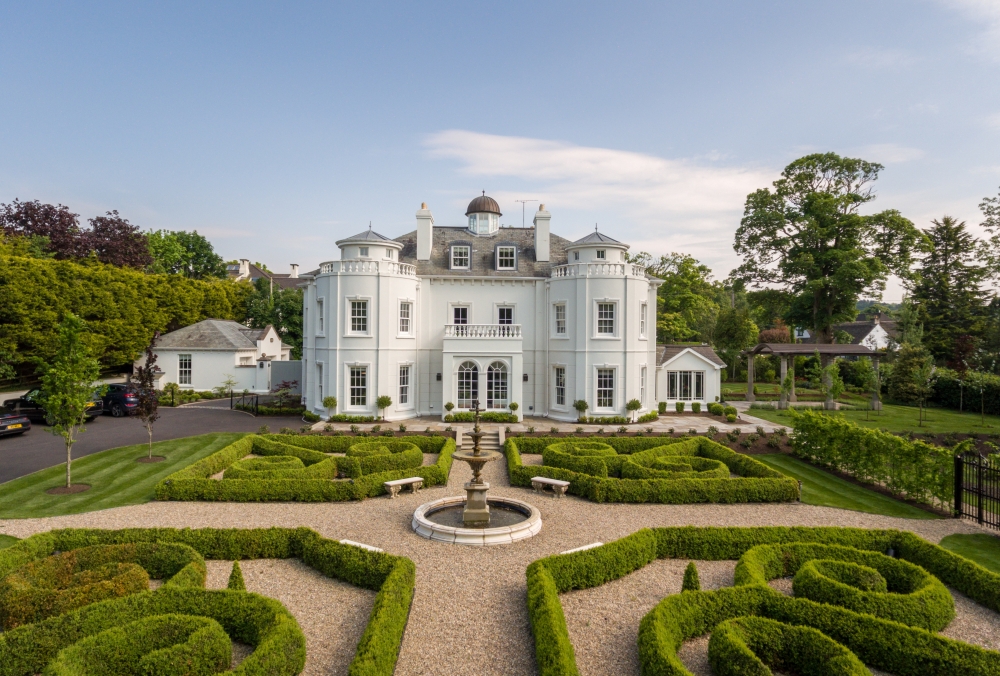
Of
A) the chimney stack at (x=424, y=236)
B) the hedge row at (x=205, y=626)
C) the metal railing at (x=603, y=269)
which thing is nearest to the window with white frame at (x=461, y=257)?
the chimney stack at (x=424, y=236)

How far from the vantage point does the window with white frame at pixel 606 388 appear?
2991 centimetres

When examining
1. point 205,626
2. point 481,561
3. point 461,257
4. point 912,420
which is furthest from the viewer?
point 461,257

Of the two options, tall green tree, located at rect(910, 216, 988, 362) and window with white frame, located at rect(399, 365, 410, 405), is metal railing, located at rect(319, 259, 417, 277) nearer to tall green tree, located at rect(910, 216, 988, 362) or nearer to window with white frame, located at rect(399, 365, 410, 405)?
window with white frame, located at rect(399, 365, 410, 405)

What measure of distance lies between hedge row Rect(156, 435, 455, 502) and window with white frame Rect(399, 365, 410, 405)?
753 centimetres

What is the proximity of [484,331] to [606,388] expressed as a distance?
748cm

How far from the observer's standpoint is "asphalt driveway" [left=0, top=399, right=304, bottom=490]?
20.0 metres

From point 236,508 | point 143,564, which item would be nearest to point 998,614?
point 143,564

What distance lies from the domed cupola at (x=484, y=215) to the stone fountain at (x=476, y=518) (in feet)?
70.7

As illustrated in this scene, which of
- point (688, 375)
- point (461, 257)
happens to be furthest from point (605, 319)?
point (461, 257)

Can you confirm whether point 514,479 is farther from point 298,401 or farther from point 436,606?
point 298,401

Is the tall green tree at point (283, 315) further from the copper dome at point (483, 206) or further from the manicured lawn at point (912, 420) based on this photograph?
the manicured lawn at point (912, 420)

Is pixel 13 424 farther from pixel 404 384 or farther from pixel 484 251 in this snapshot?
pixel 484 251

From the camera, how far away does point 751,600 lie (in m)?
9.51

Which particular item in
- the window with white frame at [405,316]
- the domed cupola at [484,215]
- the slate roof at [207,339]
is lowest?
the slate roof at [207,339]
